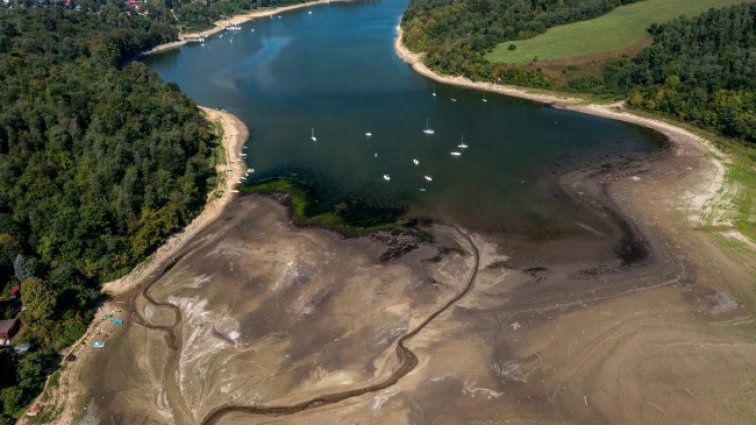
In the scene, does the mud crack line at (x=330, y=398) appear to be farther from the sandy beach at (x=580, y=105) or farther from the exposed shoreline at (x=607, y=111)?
the sandy beach at (x=580, y=105)

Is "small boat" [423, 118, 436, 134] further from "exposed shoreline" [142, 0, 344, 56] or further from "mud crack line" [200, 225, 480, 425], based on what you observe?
"exposed shoreline" [142, 0, 344, 56]

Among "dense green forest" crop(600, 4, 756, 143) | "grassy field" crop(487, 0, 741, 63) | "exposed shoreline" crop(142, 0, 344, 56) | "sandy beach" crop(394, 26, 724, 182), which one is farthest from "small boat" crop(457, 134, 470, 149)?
"exposed shoreline" crop(142, 0, 344, 56)

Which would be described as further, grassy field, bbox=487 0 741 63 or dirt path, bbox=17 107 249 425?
grassy field, bbox=487 0 741 63

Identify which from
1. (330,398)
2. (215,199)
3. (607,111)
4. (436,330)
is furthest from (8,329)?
(607,111)

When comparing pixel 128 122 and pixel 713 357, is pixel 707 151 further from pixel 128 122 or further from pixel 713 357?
pixel 128 122

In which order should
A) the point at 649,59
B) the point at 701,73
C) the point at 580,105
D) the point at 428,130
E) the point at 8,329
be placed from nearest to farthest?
the point at 8,329 < the point at 428,130 < the point at 701,73 < the point at 580,105 < the point at 649,59

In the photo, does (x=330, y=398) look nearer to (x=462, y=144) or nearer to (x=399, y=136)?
(x=462, y=144)

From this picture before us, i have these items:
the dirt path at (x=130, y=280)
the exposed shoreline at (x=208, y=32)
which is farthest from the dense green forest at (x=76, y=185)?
the exposed shoreline at (x=208, y=32)
